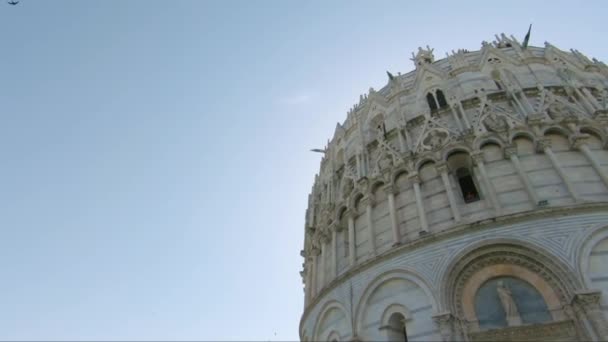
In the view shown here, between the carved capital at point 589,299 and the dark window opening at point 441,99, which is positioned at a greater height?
the dark window opening at point 441,99

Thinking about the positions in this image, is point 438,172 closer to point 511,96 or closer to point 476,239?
point 476,239

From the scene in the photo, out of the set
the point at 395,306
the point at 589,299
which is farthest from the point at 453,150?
the point at 589,299

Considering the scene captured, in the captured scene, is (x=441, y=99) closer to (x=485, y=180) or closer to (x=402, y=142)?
(x=402, y=142)

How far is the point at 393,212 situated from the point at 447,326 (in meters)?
4.39

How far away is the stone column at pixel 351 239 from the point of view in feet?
46.6

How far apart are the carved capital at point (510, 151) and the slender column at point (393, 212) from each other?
395cm

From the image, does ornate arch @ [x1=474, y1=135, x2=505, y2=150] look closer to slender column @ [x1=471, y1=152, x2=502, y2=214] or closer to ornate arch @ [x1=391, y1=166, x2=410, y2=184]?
slender column @ [x1=471, y1=152, x2=502, y2=214]

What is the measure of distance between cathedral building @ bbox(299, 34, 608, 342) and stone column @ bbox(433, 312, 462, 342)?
0.04 metres

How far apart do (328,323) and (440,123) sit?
345 inches

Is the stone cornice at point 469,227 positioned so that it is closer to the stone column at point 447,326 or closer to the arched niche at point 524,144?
the stone column at point 447,326

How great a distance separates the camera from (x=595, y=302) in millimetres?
9484

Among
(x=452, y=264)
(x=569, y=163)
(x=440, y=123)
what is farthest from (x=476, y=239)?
(x=440, y=123)

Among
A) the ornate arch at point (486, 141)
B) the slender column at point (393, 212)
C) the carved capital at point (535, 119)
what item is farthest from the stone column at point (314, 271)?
the carved capital at point (535, 119)

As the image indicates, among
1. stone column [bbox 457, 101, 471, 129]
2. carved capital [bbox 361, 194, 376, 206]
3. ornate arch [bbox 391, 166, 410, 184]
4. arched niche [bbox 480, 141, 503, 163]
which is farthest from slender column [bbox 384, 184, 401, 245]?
stone column [bbox 457, 101, 471, 129]
